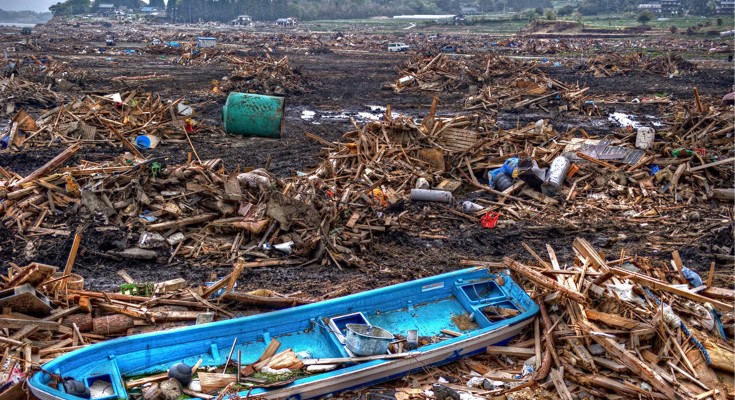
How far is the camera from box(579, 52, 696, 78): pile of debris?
27.1 meters

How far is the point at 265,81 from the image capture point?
2106 centimetres

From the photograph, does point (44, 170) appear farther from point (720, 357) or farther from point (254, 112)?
point (720, 357)

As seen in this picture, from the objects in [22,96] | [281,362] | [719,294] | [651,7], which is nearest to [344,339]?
[281,362]

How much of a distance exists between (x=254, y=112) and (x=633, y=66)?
21924mm

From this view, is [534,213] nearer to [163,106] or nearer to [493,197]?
[493,197]

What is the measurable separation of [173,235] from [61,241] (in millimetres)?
1517

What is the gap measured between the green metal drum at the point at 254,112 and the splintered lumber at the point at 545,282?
953cm

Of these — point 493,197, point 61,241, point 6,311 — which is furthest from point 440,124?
point 6,311

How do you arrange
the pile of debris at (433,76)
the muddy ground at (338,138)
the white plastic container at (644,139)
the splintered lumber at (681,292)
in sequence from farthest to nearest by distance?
1. the pile of debris at (433,76)
2. the white plastic container at (644,139)
3. the muddy ground at (338,138)
4. the splintered lumber at (681,292)

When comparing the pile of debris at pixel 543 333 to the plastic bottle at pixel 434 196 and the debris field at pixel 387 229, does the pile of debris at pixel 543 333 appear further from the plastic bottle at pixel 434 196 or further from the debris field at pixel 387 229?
the plastic bottle at pixel 434 196

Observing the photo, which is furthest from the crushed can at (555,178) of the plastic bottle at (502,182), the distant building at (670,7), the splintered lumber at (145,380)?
the distant building at (670,7)

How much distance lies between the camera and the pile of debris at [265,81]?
20.7 metres

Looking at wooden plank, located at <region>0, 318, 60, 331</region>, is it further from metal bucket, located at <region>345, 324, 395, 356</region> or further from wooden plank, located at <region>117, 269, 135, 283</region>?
metal bucket, located at <region>345, 324, 395, 356</region>

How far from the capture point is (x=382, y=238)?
8.55 meters
